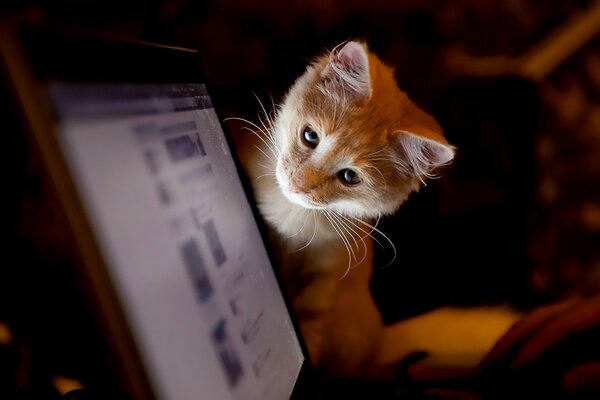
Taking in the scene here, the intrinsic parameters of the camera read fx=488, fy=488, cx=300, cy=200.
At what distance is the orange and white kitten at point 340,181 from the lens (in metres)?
0.87

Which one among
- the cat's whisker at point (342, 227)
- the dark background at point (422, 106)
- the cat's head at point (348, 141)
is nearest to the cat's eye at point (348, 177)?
the cat's head at point (348, 141)

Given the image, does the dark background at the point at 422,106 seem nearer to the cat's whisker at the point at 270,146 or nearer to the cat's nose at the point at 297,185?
the cat's whisker at the point at 270,146

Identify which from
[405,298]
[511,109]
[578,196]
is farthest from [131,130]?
[578,196]

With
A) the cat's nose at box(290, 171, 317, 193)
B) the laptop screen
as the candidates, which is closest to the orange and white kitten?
the cat's nose at box(290, 171, 317, 193)

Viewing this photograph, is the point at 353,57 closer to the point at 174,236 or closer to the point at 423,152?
the point at 423,152

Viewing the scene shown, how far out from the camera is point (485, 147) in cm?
115

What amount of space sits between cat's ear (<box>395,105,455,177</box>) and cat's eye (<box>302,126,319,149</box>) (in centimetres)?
15

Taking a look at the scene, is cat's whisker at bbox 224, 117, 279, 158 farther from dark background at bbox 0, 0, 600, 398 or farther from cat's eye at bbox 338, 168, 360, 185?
cat's eye at bbox 338, 168, 360, 185

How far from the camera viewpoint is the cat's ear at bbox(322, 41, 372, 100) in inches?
30.4

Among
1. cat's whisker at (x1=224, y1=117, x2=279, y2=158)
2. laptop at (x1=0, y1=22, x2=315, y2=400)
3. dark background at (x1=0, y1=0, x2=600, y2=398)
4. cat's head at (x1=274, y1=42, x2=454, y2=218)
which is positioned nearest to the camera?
laptop at (x1=0, y1=22, x2=315, y2=400)

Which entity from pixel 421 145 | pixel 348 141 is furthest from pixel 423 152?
pixel 348 141

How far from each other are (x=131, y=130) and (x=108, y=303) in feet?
0.50

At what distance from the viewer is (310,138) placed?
0.92 meters

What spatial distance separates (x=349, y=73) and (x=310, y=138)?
147mm
